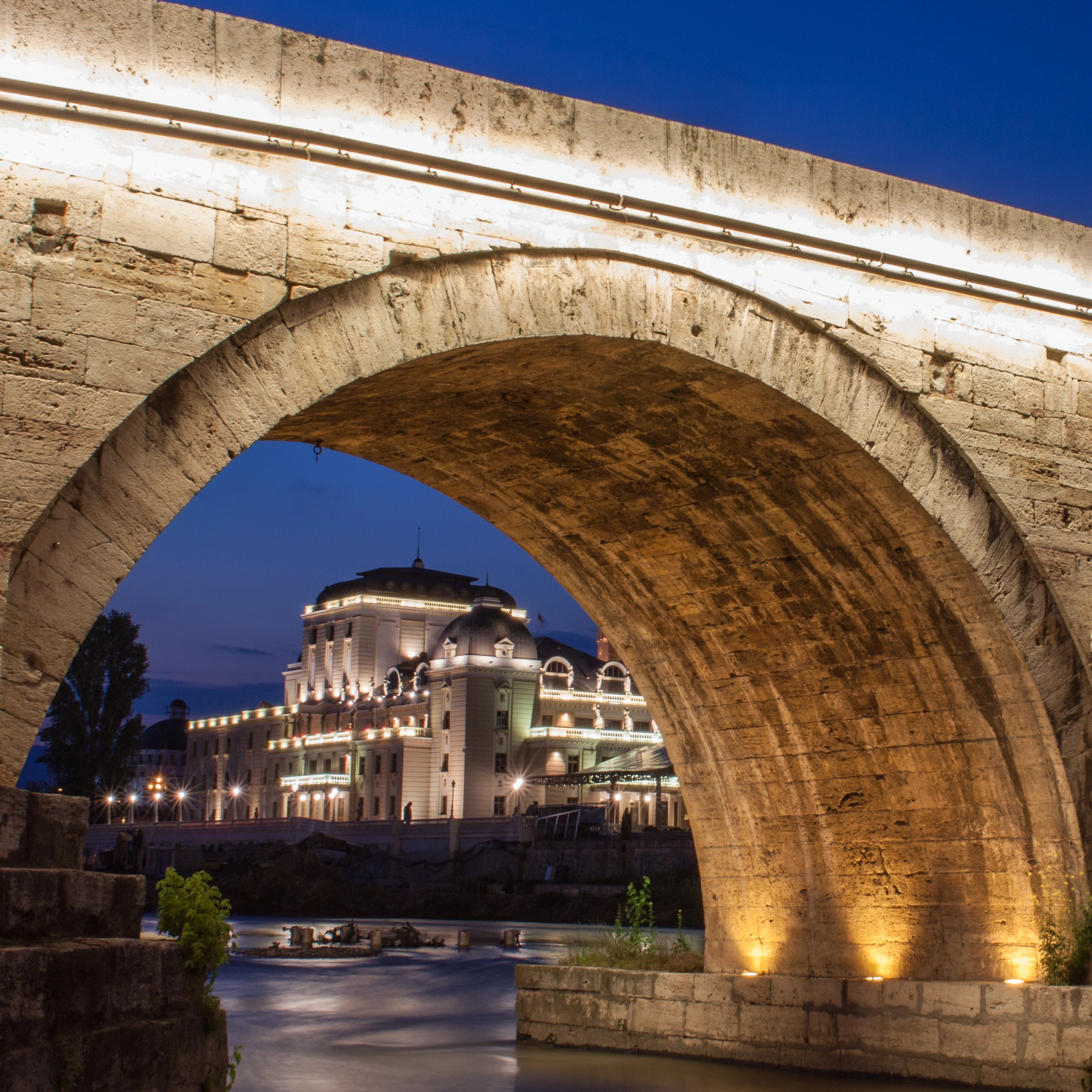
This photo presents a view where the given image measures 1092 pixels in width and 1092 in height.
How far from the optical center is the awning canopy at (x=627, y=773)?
132 ft

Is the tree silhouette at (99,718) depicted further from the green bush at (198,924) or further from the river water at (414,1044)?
the green bush at (198,924)

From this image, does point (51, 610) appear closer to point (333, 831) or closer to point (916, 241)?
point (916, 241)

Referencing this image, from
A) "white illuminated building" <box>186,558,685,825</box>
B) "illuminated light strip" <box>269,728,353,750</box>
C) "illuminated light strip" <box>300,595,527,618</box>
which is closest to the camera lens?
"white illuminated building" <box>186,558,685,825</box>

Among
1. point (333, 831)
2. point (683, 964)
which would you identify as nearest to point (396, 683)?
point (333, 831)

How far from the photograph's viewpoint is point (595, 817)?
4722 centimetres

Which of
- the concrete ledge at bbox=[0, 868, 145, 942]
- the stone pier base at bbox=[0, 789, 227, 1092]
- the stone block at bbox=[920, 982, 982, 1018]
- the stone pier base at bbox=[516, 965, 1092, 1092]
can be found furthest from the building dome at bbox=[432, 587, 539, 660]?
the concrete ledge at bbox=[0, 868, 145, 942]

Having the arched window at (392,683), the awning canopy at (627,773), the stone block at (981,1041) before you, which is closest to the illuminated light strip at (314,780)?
the arched window at (392,683)

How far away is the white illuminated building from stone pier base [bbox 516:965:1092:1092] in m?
35.5

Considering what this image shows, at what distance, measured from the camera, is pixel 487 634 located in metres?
56.3

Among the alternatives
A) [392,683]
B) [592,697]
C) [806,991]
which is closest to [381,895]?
[592,697]

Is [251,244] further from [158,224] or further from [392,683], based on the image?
[392,683]

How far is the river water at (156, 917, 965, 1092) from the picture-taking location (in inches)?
373

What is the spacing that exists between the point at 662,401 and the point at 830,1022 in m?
4.38

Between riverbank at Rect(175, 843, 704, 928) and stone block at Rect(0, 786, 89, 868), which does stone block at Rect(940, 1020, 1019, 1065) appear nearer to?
stone block at Rect(0, 786, 89, 868)
